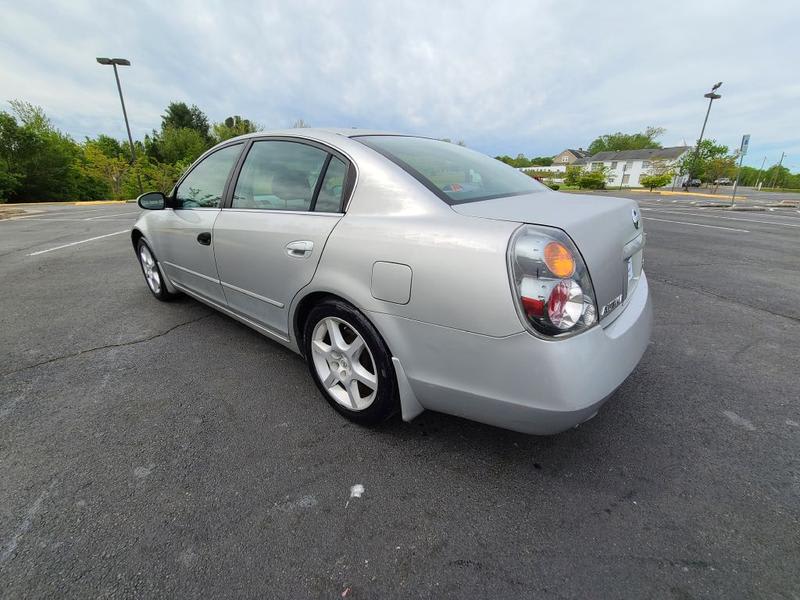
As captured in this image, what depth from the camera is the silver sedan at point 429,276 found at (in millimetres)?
1381

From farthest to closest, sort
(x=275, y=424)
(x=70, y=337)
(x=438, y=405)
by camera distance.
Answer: (x=70, y=337) → (x=275, y=424) → (x=438, y=405)

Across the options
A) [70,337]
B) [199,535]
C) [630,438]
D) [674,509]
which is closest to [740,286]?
[630,438]

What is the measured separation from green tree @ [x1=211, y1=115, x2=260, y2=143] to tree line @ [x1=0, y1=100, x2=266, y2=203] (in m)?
0.39

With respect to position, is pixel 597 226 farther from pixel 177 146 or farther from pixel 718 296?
pixel 177 146

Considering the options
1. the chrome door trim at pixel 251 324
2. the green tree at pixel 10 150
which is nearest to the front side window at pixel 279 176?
the chrome door trim at pixel 251 324

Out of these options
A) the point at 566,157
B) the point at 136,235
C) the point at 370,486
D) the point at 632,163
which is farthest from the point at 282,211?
the point at 566,157

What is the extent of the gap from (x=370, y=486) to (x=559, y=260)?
1.22m

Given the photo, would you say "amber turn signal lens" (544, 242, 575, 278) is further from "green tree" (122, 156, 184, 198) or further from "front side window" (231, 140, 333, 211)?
"green tree" (122, 156, 184, 198)

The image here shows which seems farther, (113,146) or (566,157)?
(566,157)

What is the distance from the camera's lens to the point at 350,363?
77.7 inches

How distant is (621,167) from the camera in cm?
6600

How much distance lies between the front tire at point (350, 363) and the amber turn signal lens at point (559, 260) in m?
0.80

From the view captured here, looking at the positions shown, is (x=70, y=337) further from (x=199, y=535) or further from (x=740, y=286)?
(x=740, y=286)

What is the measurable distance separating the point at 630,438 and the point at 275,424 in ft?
6.07
